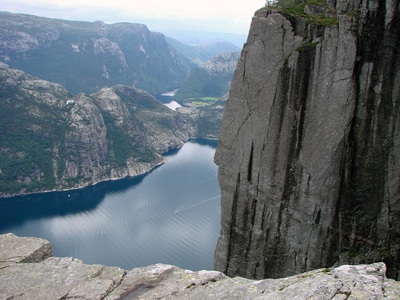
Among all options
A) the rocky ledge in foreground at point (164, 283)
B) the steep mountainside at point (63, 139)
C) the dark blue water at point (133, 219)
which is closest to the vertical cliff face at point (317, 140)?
the rocky ledge in foreground at point (164, 283)

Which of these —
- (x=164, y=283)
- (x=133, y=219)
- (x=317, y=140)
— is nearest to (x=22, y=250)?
(x=164, y=283)

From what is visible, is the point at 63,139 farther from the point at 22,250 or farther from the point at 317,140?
the point at 317,140

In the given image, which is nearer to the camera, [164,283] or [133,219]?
[164,283]

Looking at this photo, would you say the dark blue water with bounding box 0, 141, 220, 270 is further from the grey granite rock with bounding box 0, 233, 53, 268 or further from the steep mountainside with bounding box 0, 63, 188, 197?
the grey granite rock with bounding box 0, 233, 53, 268

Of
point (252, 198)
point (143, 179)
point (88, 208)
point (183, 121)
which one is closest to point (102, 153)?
point (143, 179)

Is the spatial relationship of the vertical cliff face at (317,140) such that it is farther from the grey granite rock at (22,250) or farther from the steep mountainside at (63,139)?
the steep mountainside at (63,139)
